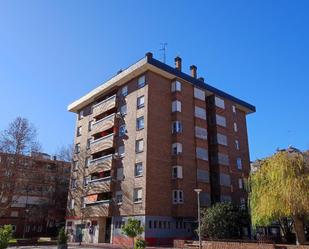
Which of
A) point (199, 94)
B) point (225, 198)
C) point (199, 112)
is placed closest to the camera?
point (225, 198)

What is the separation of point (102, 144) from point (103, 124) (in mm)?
2805

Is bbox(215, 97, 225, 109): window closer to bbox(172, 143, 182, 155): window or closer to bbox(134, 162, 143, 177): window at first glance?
bbox(172, 143, 182, 155): window

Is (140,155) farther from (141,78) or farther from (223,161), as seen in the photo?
(223,161)

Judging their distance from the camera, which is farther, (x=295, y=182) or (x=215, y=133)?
(x=215, y=133)

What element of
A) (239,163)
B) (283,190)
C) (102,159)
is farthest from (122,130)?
(283,190)

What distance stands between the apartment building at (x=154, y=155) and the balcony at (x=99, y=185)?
0.40 feet

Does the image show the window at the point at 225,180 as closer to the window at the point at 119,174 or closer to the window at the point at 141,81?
the window at the point at 119,174

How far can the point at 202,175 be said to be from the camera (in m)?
41.2

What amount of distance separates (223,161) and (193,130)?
634cm

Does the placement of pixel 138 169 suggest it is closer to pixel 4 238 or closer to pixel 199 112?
pixel 199 112

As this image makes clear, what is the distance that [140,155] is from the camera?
125 feet

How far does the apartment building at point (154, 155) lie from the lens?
3725 centimetres

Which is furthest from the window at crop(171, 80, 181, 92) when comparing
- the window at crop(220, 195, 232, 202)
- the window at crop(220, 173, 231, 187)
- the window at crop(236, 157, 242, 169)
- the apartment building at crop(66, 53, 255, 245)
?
the window at crop(220, 195, 232, 202)

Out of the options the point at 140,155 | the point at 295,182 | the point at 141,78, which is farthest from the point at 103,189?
the point at 295,182
